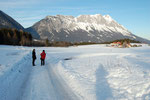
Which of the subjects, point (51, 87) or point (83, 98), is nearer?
point (83, 98)

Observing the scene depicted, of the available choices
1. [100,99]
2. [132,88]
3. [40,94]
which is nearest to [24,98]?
[40,94]

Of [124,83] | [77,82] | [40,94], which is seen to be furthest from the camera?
[77,82]

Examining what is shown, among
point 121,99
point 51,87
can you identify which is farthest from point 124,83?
point 51,87

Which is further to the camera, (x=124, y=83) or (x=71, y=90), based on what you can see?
(x=124, y=83)

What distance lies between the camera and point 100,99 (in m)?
6.41

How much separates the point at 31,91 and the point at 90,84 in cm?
373

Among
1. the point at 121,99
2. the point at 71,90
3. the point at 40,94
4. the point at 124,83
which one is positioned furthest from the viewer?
the point at 124,83

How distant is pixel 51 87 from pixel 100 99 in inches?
123

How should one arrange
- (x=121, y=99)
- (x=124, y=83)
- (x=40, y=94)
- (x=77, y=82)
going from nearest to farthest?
(x=121, y=99) → (x=40, y=94) → (x=124, y=83) → (x=77, y=82)

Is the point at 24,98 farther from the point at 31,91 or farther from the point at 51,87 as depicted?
the point at 51,87

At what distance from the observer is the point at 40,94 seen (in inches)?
269

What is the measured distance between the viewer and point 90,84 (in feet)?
28.3

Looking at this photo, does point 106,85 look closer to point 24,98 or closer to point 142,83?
point 142,83

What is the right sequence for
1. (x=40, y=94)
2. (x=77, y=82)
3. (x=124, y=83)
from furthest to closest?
(x=77, y=82) → (x=124, y=83) → (x=40, y=94)
